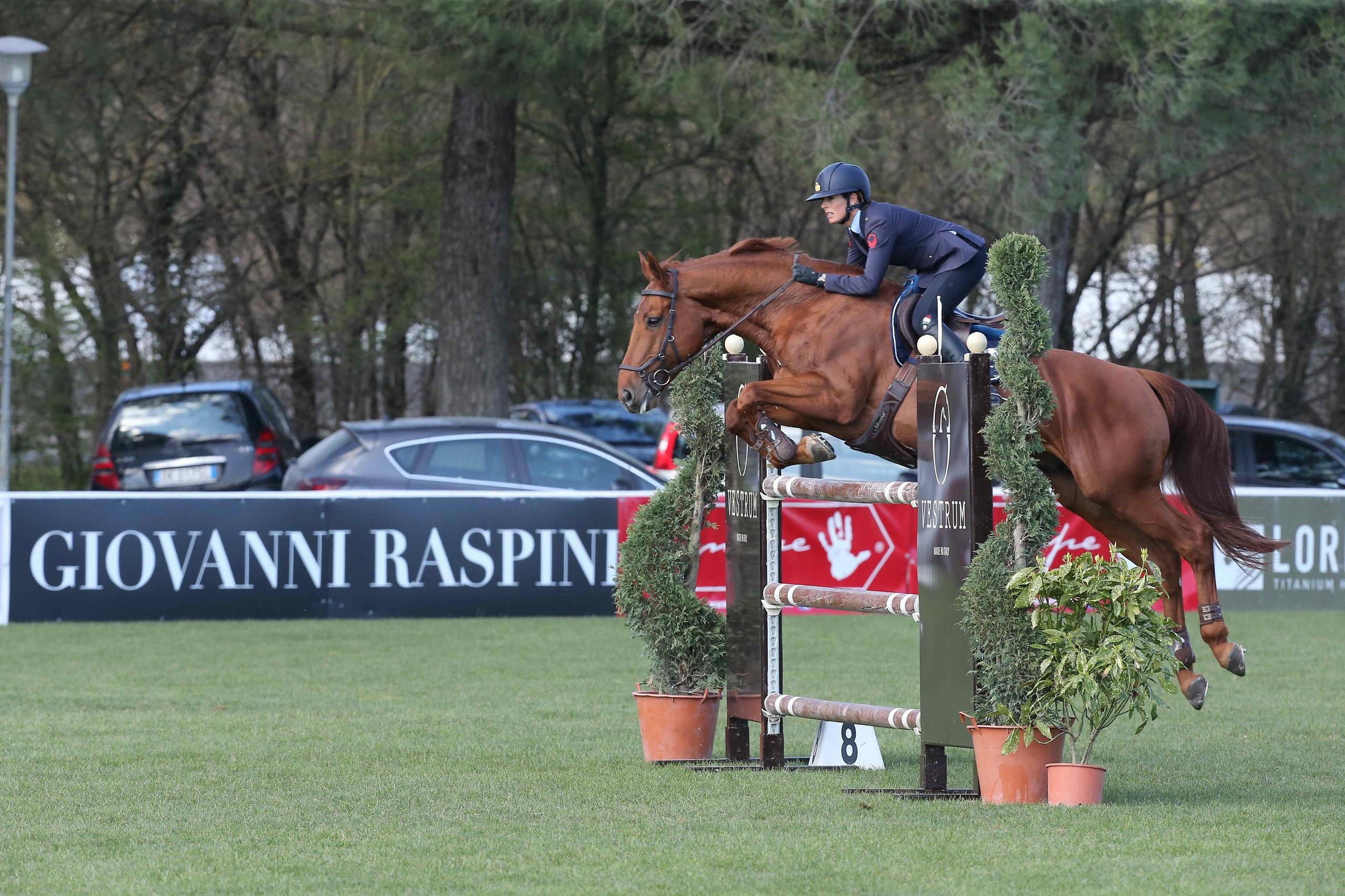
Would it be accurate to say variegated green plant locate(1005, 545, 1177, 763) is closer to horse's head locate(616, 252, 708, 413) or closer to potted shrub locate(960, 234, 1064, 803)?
potted shrub locate(960, 234, 1064, 803)

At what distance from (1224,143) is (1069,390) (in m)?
9.70

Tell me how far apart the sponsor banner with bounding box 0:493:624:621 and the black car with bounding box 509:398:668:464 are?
612 cm

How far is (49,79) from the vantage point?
1789 cm

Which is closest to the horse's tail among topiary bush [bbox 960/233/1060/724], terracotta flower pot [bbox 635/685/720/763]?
topiary bush [bbox 960/233/1060/724]

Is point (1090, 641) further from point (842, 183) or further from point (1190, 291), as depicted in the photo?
point (1190, 291)

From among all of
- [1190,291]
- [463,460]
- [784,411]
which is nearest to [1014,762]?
[784,411]

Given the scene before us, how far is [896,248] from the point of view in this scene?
679 centimetres

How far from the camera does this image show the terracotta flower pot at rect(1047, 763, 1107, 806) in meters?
5.80

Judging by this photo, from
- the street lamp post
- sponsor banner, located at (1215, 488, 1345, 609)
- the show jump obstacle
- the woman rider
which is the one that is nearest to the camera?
the show jump obstacle

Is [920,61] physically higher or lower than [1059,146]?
higher

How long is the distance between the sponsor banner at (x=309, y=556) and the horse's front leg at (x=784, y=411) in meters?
6.43

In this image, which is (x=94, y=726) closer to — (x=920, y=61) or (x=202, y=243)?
(x=920, y=61)

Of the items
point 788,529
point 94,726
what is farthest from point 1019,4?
point 94,726

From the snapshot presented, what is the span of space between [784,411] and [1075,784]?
1827 millimetres
